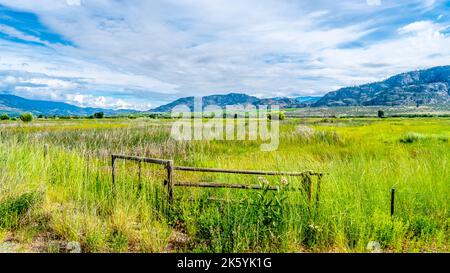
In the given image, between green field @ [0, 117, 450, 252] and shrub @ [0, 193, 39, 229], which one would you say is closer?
green field @ [0, 117, 450, 252]

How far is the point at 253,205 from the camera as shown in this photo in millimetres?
5977

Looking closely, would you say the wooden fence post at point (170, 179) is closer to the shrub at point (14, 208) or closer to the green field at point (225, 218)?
the green field at point (225, 218)

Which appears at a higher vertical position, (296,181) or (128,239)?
(296,181)

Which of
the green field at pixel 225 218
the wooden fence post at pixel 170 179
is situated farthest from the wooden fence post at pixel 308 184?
the wooden fence post at pixel 170 179

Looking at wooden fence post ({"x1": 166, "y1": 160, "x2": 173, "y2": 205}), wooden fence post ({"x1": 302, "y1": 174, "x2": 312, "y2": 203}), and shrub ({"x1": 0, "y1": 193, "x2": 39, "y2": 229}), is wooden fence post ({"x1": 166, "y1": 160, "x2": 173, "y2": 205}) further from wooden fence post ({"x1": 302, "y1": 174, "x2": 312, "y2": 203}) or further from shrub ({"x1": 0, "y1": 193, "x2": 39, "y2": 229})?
wooden fence post ({"x1": 302, "y1": 174, "x2": 312, "y2": 203})

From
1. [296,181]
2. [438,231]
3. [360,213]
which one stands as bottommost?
[438,231]

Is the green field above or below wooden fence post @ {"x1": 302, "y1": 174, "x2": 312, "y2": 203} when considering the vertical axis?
below

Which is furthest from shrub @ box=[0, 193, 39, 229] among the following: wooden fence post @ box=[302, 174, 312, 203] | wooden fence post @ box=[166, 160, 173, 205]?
wooden fence post @ box=[302, 174, 312, 203]

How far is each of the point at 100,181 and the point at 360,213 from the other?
6.21 metres

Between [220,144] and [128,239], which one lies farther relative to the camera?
[220,144]

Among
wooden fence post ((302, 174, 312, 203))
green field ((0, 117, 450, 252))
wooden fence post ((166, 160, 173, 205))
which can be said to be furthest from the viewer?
wooden fence post ((166, 160, 173, 205))

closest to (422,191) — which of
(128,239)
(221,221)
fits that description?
(221,221)
